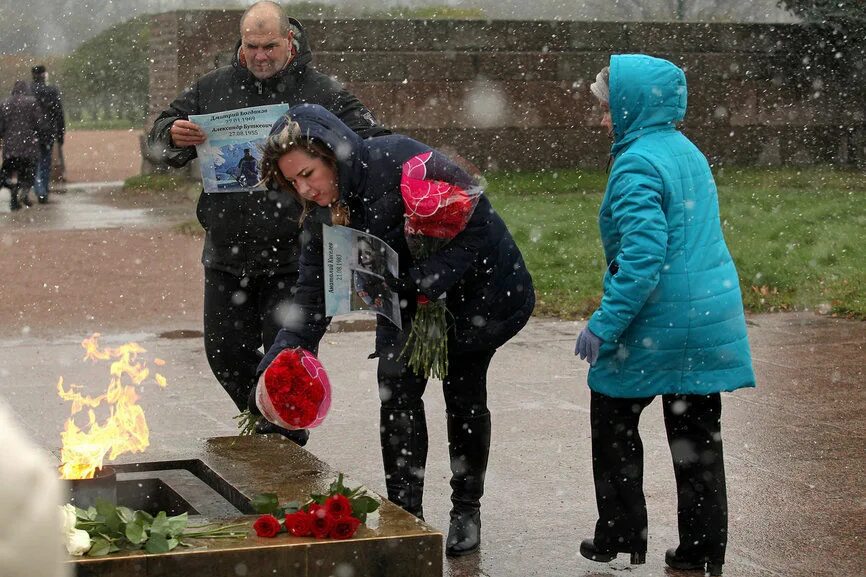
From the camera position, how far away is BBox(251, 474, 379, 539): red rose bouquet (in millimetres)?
3754

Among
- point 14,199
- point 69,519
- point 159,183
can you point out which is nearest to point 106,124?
point 159,183

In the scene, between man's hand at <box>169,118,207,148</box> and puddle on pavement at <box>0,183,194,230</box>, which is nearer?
man's hand at <box>169,118,207,148</box>

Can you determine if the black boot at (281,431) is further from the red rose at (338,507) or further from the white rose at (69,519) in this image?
the white rose at (69,519)

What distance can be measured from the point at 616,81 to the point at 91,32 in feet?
123

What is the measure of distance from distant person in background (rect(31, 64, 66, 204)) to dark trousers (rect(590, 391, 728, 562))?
1580 centimetres

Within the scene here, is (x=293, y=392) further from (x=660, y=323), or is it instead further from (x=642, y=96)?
(x=642, y=96)

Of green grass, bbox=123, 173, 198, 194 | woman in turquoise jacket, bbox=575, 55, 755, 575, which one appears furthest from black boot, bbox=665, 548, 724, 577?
green grass, bbox=123, 173, 198, 194

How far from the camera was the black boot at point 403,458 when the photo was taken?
4934mm

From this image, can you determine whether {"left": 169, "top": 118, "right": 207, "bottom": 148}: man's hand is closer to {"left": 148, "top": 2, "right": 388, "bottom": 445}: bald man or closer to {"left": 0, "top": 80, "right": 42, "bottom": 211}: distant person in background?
{"left": 148, "top": 2, "right": 388, "bottom": 445}: bald man

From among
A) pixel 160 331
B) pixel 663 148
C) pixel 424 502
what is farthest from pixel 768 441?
pixel 160 331

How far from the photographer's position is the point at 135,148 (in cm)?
3238

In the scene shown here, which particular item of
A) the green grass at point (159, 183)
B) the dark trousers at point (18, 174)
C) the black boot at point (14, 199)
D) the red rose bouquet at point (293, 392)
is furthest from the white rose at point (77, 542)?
the green grass at point (159, 183)

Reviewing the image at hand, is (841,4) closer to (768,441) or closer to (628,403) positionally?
(768,441)

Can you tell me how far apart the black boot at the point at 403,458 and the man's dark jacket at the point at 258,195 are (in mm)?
1076
